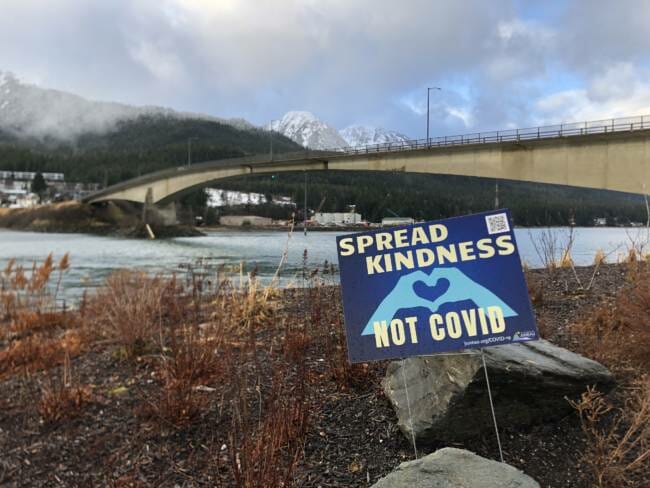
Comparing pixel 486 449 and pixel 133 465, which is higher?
pixel 486 449

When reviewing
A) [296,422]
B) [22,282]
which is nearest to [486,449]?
[296,422]

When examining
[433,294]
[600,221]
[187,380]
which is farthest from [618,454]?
[600,221]

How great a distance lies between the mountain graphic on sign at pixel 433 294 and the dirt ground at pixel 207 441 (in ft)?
3.40

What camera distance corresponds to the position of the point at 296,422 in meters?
3.48

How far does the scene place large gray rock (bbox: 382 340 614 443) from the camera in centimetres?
313

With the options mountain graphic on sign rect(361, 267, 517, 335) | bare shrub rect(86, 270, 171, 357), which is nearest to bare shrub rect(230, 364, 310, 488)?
mountain graphic on sign rect(361, 267, 517, 335)

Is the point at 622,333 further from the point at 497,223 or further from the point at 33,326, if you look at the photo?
the point at 33,326

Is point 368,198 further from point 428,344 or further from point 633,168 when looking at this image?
point 633,168

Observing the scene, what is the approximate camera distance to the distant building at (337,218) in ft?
18.4

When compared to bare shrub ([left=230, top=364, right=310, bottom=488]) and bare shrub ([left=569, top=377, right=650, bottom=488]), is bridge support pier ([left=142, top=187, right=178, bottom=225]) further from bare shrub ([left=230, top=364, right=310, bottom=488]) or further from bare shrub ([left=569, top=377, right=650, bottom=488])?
bare shrub ([left=569, top=377, right=650, bottom=488])

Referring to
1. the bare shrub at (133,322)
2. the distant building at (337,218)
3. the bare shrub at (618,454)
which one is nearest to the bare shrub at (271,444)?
the bare shrub at (618,454)

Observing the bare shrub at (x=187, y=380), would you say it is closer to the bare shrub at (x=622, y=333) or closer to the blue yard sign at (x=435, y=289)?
the blue yard sign at (x=435, y=289)

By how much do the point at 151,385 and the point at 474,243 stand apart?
13.2ft

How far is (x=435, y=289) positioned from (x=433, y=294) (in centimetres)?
Answer: 3
